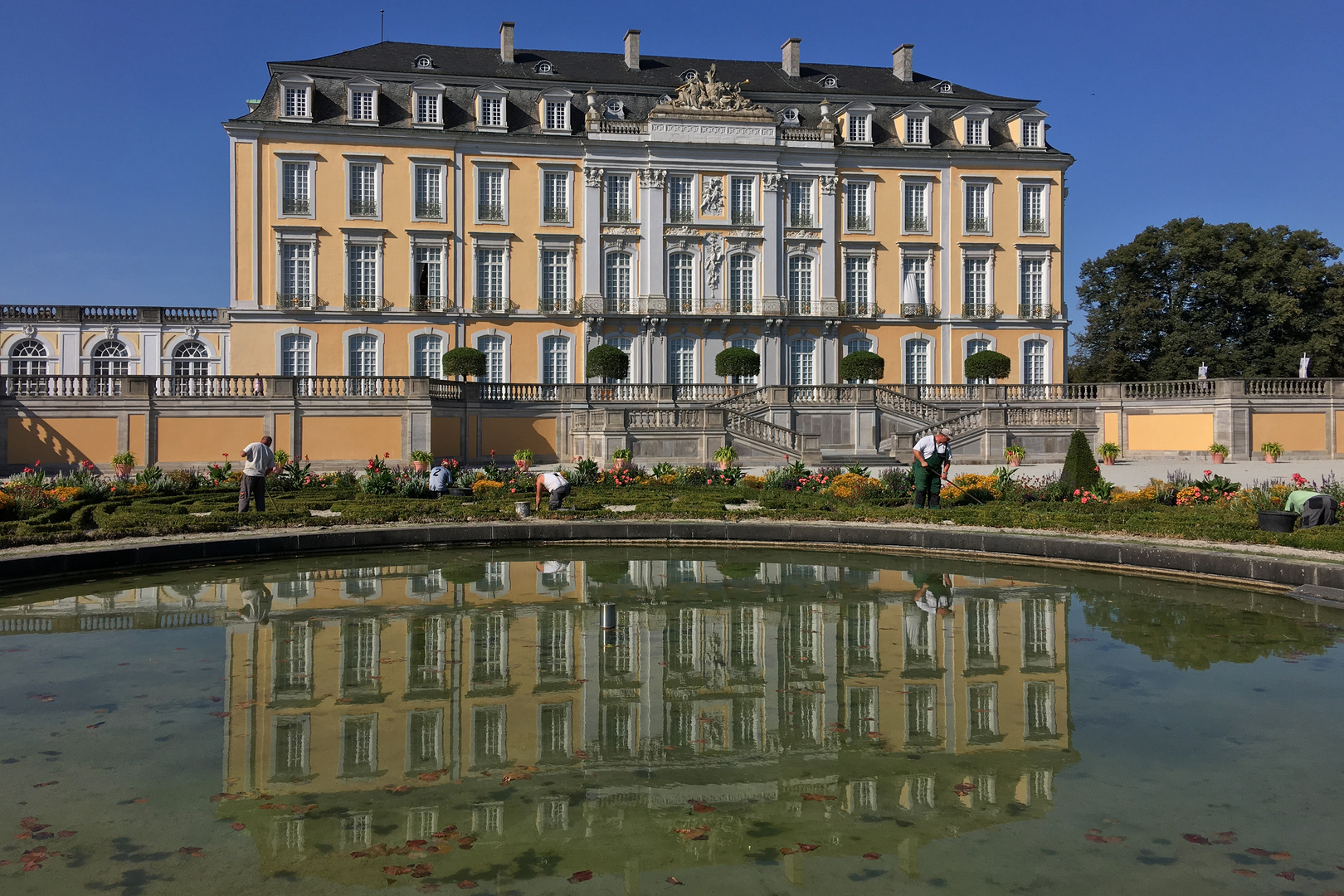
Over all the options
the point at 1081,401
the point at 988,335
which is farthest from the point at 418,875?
the point at 988,335

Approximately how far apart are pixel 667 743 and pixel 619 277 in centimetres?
3676

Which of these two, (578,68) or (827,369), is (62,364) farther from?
(827,369)

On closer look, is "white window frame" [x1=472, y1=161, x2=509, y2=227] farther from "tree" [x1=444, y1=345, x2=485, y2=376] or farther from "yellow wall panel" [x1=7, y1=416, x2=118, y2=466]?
"yellow wall panel" [x1=7, y1=416, x2=118, y2=466]

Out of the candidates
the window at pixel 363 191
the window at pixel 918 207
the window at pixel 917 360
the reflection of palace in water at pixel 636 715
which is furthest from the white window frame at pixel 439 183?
the reflection of palace in water at pixel 636 715

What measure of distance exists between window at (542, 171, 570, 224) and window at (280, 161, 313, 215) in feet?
30.3

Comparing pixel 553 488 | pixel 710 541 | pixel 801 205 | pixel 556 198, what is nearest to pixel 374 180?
pixel 556 198

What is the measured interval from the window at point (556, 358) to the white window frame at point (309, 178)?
10.4 m

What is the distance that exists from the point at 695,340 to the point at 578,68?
13.4 metres

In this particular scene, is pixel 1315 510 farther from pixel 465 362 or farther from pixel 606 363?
pixel 465 362

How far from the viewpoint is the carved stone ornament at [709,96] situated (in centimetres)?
4153

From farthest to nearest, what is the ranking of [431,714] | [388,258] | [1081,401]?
[388,258] → [1081,401] → [431,714]

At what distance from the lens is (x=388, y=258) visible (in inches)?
1581

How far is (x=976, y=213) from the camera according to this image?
43969 mm

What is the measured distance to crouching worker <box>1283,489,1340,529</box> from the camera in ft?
45.3
